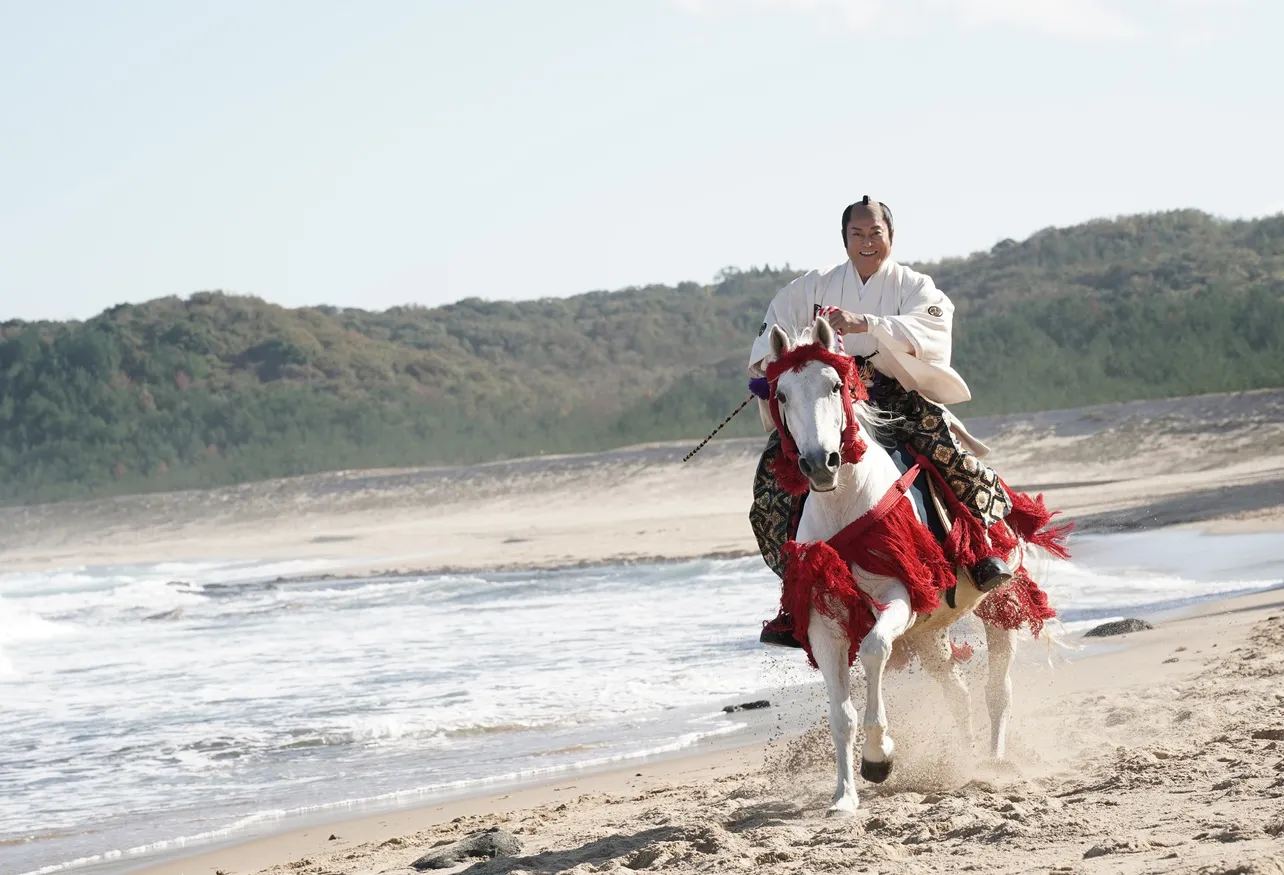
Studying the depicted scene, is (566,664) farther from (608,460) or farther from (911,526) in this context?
(608,460)

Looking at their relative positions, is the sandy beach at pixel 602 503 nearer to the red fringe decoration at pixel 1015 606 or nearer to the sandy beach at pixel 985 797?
the sandy beach at pixel 985 797

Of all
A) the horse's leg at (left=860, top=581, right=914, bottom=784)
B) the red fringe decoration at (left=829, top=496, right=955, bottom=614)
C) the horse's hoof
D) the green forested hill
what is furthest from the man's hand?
the green forested hill

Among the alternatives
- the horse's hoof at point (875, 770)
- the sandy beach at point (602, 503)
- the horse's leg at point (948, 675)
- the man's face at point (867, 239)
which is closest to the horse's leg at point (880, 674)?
the horse's hoof at point (875, 770)

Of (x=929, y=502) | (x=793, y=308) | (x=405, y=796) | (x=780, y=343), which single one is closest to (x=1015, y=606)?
(x=929, y=502)

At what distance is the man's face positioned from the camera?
6.30 metres

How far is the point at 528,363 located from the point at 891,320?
201 feet

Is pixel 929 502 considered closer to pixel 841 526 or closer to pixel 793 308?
pixel 841 526

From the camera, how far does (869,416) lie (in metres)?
5.83

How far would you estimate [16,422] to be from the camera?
54.6m

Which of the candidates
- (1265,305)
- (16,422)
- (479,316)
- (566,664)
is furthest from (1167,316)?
(479,316)

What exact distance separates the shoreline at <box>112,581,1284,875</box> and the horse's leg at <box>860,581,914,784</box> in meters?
0.14

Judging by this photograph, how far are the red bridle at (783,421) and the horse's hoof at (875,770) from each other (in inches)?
38.8

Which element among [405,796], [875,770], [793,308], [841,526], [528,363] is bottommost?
[405,796]

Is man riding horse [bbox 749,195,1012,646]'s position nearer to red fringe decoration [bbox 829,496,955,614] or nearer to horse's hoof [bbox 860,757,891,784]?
red fringe decoration [bbox 829,496,955,614]
